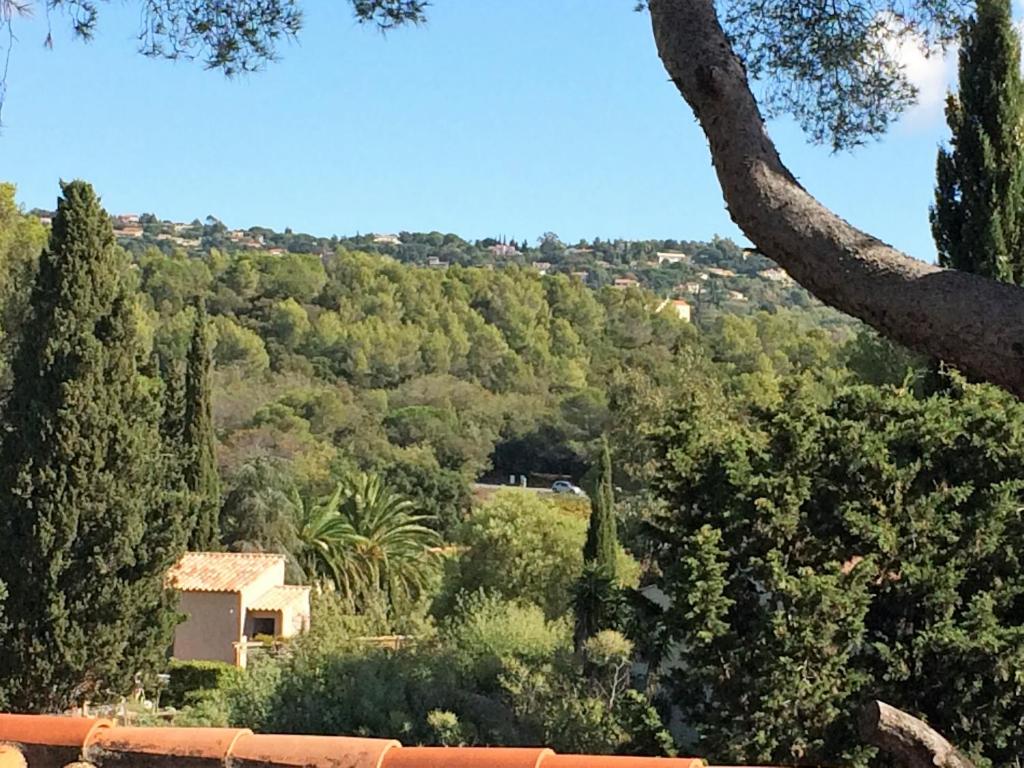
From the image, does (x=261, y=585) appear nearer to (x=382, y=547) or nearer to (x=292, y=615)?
(x=292, y=615)

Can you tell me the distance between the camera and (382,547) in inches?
1101

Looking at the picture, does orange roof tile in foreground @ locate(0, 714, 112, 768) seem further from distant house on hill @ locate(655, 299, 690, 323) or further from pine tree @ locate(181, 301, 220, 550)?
distant house on hill @ locate(655, 299, 690, 323)

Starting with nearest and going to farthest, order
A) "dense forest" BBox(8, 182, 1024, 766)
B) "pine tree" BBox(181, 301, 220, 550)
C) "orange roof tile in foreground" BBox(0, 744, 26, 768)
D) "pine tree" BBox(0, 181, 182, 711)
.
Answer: "orange roof tile in foreground" BBox(0, 744, 26, 768) < "dense forest" BBox(8, 182, 1024, 766) < "pine tree" BBox(0, 181, 182, 711) < "pine tree" BBox(181, 301, 220, 550)

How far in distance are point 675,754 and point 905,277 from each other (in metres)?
7.48

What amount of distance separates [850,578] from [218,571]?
1473cm

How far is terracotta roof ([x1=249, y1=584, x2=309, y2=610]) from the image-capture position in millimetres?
22472

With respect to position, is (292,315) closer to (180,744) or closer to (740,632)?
(740,632)

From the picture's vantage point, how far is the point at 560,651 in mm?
12391

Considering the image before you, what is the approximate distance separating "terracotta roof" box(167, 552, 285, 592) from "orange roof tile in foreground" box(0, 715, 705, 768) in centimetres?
1861

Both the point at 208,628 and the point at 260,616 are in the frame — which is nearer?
the point at 208,628

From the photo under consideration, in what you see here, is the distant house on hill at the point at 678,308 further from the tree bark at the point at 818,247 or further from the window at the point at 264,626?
the tree bark at the point at 818,247

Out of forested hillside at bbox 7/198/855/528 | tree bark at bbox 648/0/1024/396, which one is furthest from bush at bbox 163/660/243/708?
tree bark at bbox 648/0/1024/396

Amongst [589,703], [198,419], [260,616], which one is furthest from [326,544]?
[589,703]

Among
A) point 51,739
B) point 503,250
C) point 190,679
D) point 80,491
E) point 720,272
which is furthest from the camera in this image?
point 503,250
